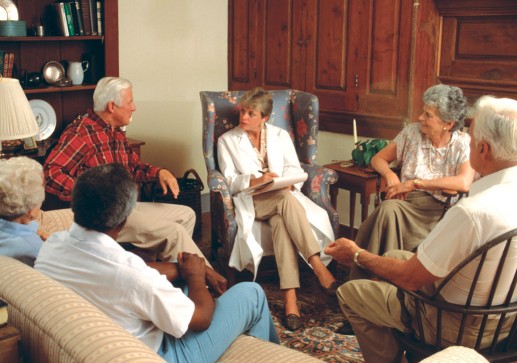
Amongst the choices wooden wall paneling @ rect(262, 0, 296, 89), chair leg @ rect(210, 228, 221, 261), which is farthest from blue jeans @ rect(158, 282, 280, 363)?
wooden wall paneling @ rect(262, 0, 296, 89)

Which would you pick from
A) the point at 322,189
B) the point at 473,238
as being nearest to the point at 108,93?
the point at 322,189

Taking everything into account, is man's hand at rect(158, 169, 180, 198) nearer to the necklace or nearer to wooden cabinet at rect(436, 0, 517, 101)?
the necklace

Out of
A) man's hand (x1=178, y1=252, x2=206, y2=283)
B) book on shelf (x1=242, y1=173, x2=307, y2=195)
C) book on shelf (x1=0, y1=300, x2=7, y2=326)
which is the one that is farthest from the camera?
book on shelf (x1=242, y1=173, x2=307, y2=195)

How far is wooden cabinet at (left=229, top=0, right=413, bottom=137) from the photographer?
4.19m

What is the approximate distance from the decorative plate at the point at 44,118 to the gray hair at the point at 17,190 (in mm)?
1972

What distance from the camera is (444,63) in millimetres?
3975

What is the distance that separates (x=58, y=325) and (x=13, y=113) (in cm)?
178

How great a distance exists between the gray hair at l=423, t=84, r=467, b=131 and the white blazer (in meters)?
0.85

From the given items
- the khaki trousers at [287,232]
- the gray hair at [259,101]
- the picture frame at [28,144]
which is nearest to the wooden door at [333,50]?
the gray hair at [259,101]

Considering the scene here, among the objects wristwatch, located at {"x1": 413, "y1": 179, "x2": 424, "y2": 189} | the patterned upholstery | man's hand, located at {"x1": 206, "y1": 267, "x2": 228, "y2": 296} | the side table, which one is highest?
the patterned upholstery

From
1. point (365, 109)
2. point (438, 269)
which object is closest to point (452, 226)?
point (438, 269)

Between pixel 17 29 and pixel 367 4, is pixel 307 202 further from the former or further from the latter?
pixel 17 29

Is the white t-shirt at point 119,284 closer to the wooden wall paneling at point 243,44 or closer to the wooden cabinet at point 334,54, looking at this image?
the wooden cabinet at point 334,54

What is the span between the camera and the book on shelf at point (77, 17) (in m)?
4.20
